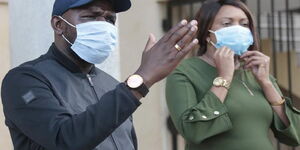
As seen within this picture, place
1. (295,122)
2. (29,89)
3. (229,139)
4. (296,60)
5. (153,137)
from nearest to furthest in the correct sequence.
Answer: (29,89) → (229,139) → (295,122) → (153,137) → (296,60)

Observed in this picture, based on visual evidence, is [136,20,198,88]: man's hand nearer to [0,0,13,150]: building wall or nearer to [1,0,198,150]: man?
[1,0,198,150]: man

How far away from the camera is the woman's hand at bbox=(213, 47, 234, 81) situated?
116 inches

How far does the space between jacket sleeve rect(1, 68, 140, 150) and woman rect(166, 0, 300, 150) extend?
39.7 inches

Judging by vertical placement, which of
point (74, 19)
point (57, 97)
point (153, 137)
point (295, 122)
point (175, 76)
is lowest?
point (153, 137)

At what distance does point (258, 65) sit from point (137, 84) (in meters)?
1.38

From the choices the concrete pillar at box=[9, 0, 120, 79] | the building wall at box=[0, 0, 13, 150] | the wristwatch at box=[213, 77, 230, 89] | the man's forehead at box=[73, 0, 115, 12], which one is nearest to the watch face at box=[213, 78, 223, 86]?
the wristwatch at box=[213, 77, 230, 89]

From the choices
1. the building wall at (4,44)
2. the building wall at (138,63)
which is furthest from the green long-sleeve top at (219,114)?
the building wall at (4,44)

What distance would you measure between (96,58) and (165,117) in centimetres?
357

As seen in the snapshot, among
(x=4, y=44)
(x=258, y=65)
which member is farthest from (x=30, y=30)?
(x=4, y=44)

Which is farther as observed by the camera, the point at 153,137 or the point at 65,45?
the point at 153,137

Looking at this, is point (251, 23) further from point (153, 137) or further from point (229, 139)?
point (153, 137)

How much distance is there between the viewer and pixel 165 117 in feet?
19.1

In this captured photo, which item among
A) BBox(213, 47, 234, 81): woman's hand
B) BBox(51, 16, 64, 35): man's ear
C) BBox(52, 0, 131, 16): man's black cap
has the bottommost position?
BBox(213, 47, 234, 81): woman's hand

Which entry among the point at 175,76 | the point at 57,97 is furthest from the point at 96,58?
the point at 175,76
